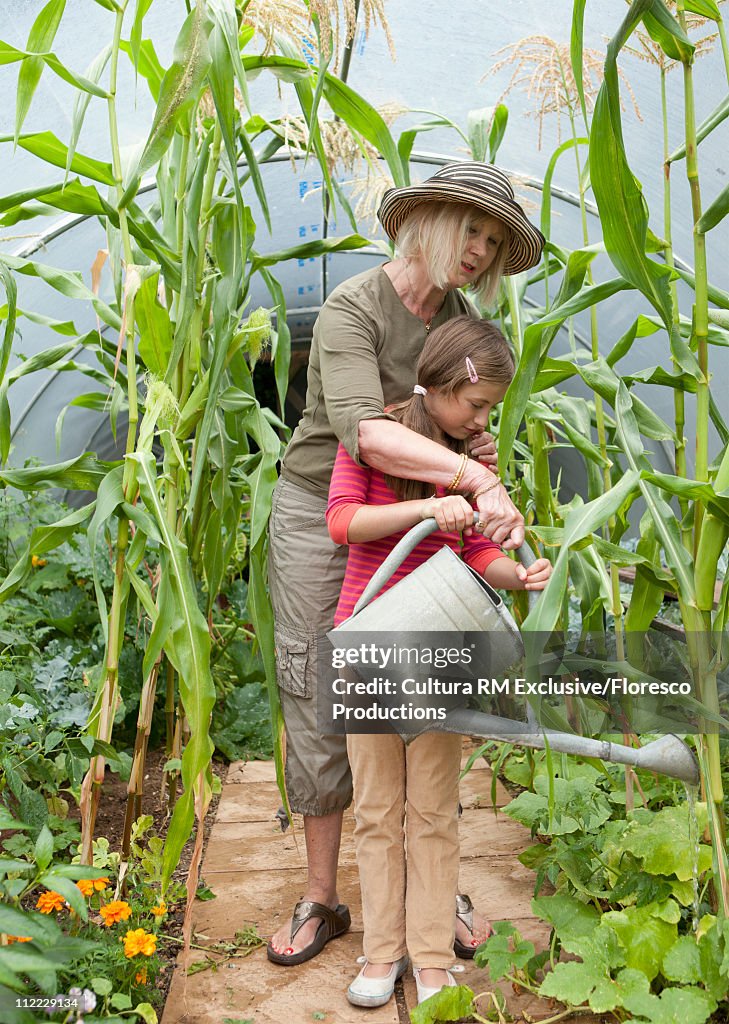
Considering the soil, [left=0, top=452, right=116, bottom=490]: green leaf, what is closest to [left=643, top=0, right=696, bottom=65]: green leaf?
[left=0, top=452, right=116, bottom=490]: green leaf

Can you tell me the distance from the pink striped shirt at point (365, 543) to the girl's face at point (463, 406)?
129 millimetres

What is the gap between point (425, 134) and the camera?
3506 millimetres

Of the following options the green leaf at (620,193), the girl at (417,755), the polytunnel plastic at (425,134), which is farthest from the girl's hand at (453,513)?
the polytunnel plastic at (425,134)

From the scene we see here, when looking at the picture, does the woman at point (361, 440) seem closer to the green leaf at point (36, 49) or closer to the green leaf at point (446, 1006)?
the green leaf at point (446, 1006)

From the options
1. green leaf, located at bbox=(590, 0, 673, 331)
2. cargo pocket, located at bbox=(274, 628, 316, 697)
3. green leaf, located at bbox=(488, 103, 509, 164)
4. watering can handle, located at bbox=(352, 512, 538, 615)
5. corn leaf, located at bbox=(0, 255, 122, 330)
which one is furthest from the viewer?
green leaf, located at bbox=(488, 103, 509, 164)

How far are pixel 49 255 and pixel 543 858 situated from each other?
2578 mm

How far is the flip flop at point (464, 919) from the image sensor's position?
166 cm

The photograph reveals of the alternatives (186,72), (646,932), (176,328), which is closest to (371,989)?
(646,932)

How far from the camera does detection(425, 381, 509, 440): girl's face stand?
1.40 m

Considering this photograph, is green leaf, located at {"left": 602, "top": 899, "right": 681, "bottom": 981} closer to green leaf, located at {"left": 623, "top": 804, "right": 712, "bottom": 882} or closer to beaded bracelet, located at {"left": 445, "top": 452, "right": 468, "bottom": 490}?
green leaf, located at {"left": 623, "top": 804, "right": 712, "bottom": 882}

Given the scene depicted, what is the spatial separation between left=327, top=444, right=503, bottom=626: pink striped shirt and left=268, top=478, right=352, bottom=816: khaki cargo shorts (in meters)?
0.20

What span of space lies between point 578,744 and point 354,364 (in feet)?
2.10

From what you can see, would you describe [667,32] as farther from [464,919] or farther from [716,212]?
[464,919]

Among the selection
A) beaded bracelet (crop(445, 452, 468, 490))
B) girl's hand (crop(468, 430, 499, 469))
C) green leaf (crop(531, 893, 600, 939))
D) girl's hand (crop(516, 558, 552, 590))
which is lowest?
green leaf (crop(531, 893, 600, 939))
